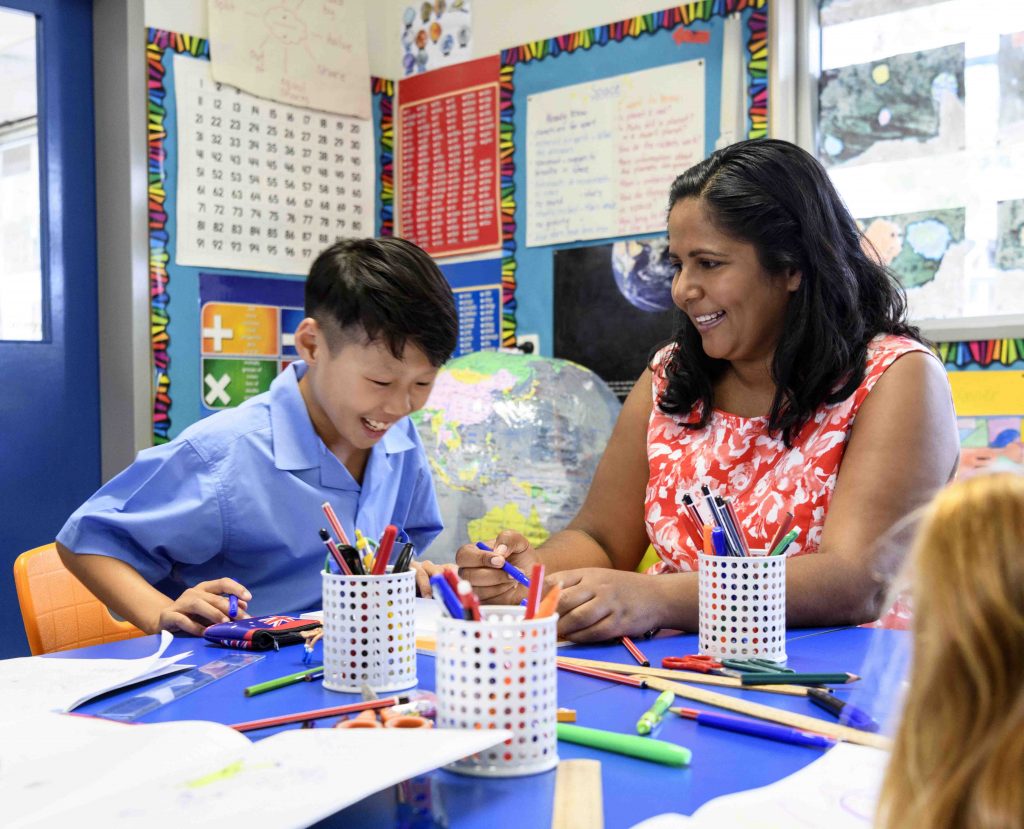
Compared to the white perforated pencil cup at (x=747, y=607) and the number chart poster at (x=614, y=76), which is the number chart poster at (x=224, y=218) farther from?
the white perforated pencil cup at (x=747, y=607)

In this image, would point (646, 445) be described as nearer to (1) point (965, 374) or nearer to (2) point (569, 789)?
(1) point (965, 374)

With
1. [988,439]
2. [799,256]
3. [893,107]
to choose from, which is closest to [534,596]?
[799,256]

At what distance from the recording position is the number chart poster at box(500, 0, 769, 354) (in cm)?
221

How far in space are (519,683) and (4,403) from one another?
1.89 meters

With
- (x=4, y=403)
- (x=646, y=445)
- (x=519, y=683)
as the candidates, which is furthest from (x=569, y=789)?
(x=4, y=403)

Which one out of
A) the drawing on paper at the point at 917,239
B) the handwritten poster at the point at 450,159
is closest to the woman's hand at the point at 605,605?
the drawing on paper at the point at 917,239

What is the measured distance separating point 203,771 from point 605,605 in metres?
0.52

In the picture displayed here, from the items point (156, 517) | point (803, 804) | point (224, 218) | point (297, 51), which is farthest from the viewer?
point (297, 51)

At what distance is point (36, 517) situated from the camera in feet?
7.43

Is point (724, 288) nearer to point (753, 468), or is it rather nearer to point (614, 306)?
point (753, 468)

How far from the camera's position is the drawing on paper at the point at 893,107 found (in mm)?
1952

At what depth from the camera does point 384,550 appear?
865mm

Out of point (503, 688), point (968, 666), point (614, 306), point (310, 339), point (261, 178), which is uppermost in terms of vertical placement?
point (261, 178)

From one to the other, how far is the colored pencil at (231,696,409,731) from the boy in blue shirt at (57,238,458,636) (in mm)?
502
